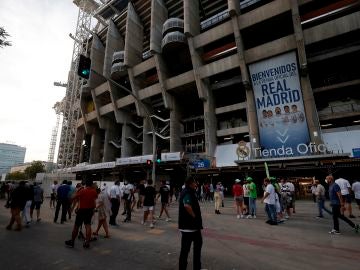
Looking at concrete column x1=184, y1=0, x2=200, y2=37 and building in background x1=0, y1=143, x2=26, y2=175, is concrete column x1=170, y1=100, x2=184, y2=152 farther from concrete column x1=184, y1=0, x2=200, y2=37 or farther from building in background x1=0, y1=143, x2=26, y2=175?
building in background x1=0, y1=143, x2=26, y2=175

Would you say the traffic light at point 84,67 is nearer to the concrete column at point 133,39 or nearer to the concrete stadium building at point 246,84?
the concrete stadium building at point 246,84

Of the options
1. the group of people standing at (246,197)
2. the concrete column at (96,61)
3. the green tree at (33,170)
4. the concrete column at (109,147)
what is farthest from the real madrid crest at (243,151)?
the green tree at (33,170)

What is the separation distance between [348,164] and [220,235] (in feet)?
66.1

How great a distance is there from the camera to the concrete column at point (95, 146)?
52.6 m

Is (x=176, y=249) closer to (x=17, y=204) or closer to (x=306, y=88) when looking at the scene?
(x=17, y=204)

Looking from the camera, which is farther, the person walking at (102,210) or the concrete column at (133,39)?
the concrete column at (133,39)

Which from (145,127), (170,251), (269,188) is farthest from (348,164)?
(145,127)

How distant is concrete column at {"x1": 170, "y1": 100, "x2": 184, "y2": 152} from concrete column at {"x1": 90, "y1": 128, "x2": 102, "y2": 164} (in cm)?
2283

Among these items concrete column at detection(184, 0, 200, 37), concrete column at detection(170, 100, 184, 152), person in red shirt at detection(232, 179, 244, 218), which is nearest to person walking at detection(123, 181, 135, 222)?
person in red shirt at detection(232, 179, 244, 218)

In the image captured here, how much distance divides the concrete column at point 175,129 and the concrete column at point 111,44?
1638cm

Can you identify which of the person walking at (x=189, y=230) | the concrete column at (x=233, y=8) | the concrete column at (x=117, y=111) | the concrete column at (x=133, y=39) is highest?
the concrete column at (x=133, y=39)

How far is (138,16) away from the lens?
46.2 metres

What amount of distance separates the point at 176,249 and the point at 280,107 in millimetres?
27660

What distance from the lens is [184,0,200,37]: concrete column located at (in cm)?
3406
